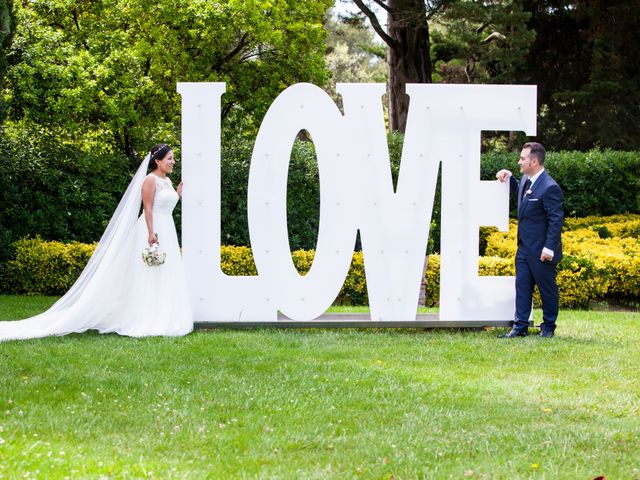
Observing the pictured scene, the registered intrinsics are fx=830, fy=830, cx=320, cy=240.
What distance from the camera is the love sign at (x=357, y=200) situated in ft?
29.7

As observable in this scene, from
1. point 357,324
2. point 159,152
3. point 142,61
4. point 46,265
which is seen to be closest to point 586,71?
point 142,61

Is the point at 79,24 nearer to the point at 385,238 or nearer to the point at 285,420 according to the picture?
the point at 385,238

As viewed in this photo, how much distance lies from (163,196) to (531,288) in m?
4.06

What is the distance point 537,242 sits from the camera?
8719mm

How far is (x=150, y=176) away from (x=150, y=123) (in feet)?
27.4

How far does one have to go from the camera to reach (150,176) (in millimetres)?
8906

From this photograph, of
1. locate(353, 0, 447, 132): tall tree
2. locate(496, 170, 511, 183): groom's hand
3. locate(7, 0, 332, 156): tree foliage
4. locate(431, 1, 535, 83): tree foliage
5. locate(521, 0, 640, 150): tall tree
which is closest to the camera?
locate(496, 170, 511, 183): groom's hand

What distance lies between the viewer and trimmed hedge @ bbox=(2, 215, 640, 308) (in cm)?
1134

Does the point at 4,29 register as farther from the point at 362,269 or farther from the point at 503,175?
the point at 503,175

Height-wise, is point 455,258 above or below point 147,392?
above

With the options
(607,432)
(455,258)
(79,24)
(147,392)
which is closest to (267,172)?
(455,258)

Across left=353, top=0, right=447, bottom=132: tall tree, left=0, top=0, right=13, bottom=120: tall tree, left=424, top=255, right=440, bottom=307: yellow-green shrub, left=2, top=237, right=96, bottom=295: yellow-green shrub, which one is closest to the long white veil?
left=2, top=237, right=96, bottom=295: yellow-green shrub

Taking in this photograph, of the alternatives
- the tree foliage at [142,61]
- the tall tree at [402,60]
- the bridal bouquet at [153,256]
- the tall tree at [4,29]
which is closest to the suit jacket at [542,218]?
the bridal bouquet at [153,256]

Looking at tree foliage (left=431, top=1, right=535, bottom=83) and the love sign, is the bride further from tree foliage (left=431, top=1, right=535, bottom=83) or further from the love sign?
tree foliage (left=431, top=1, right=535, bottom=83)
